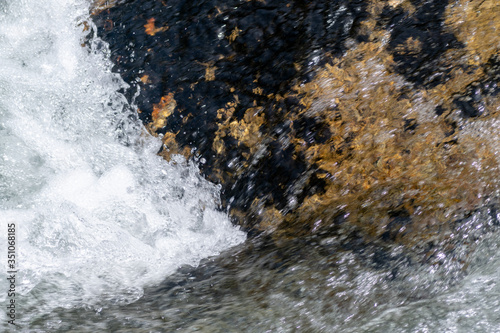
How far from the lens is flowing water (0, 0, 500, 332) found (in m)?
1.90

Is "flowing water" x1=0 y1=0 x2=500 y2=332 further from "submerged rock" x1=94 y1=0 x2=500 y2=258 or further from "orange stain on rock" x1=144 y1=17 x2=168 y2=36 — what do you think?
"orange stain on rock" x1=144 y1=17 x2=168 y2=36

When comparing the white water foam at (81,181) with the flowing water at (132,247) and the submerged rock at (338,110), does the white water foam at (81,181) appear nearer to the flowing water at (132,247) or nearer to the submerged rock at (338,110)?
the flowing water at (132,247)

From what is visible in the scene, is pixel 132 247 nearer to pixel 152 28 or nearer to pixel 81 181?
pixel 81 181

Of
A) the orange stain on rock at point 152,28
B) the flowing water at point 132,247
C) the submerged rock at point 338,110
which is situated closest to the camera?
the flowing water at point 132,247

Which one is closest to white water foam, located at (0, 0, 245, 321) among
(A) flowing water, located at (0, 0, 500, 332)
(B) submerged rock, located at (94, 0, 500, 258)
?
(A) flowing water, located at (0, 0, 500, 332)

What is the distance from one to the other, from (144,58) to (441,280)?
1874mm

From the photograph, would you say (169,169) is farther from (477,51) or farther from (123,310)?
(477,51)

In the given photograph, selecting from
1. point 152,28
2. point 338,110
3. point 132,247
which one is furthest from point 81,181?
point 338,110

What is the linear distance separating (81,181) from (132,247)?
0.54 metres

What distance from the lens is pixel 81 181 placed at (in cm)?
267

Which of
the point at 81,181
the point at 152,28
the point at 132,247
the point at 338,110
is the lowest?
the point at 132,247

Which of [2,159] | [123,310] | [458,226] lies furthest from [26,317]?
[458,226]

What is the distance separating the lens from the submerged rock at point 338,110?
2.21 m

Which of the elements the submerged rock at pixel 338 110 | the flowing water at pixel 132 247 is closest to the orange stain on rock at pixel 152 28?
the submerged rock at pixel 338 110
